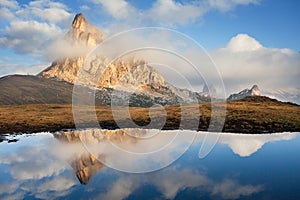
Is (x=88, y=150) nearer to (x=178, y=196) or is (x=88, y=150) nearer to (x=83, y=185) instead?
(x=83, y=185)

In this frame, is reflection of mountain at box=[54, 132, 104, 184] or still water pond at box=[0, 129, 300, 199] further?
reflection of mountain at box=[54, 132, 104, 184]

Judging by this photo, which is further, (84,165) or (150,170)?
(84,165)

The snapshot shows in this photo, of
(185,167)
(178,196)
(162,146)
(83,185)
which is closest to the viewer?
(178,196)

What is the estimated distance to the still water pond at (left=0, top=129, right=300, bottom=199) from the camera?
2517cm

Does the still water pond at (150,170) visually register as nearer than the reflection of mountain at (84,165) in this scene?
Yes

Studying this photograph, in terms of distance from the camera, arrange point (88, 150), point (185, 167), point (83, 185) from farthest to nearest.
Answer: point (88, 150) < point (185, 167) < point (83, 185)

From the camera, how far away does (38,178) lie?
101 feet

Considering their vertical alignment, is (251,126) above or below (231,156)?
above

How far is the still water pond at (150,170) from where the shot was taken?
991 inches

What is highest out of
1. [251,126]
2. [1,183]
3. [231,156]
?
[251,126]

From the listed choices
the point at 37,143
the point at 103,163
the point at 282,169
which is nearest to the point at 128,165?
the point at 103,163

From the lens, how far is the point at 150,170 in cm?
3325

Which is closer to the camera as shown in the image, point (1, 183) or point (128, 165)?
point (1, 183)

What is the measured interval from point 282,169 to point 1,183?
28.3 metres
